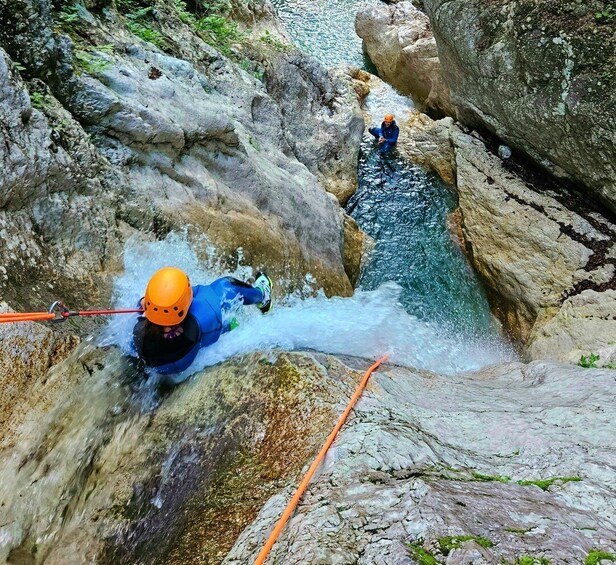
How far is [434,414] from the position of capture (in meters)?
3.70

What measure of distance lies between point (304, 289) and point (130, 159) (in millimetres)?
2948

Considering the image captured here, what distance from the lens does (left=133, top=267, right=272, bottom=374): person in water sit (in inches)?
152

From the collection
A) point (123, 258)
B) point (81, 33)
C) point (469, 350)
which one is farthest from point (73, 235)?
point (469, 350)

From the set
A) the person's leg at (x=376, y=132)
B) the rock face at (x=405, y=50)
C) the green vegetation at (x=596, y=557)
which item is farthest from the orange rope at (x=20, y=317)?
the rock face at (x=405, y=50)

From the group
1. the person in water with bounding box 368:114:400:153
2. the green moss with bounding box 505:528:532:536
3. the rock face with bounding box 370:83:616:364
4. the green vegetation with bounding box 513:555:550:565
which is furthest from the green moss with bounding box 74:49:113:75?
the person in water with bounding box 368:114:400:153

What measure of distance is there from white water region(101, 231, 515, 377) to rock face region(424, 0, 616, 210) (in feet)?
12.2

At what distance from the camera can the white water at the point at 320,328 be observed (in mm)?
4660

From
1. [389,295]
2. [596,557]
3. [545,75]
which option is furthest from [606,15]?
[596,557]

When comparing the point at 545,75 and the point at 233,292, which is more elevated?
the point at 545,75

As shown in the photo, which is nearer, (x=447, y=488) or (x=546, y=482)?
(x=447, y=488)

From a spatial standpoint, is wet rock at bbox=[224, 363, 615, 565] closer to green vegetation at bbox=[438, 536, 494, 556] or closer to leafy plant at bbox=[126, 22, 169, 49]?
green vegetation at bbox=[438, 536, 494, 556]

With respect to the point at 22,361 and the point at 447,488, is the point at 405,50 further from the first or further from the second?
the point at 447,488

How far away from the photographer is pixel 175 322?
3990 mm

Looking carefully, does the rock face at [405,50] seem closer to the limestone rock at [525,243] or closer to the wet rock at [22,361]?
the limestone rock at [525,243]
